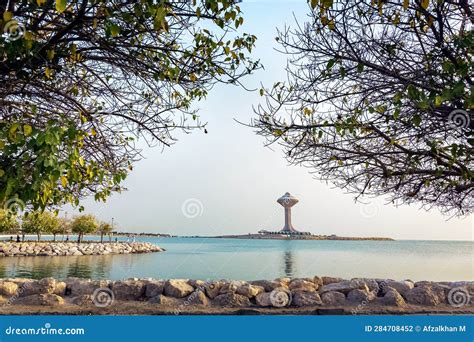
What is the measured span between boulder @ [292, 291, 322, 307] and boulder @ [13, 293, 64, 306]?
471 centimetres

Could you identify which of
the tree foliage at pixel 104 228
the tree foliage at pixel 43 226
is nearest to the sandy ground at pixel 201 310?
the tree foliage at pixel 43 226

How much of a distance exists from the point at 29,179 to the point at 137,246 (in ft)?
188

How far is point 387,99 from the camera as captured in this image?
6.46m

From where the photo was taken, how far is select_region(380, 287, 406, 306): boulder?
27.5 ft

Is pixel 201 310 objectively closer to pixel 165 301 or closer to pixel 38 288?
pixel 165 301

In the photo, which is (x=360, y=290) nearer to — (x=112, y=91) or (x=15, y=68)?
(x=112, y=91)

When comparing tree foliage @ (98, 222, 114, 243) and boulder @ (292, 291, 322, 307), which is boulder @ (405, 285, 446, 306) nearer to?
boulder @ (292, 291, 322, 307)

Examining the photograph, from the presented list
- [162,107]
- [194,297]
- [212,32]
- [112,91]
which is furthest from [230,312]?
[212,32]

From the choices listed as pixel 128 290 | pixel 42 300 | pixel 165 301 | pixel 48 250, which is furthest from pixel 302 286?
pixel 48 250

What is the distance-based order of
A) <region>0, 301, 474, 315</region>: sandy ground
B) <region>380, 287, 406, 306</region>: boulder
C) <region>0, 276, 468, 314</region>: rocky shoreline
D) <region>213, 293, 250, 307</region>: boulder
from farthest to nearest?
<region>380, 287, 406, 306</region>: boulder < <region>213, 293, 250, 307</region>: boulder < <region>0, 276, 468, 314</region>: rocky shoreline < <region>0, 301, 474, 315</region>: sandy ground

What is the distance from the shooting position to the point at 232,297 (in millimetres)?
8367

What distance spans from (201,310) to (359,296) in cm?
321

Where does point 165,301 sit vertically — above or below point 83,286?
below

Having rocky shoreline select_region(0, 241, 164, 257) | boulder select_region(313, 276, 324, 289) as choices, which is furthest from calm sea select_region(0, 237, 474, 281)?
boulder select_region(313, 276, 324, 289)
